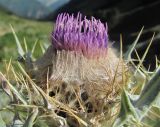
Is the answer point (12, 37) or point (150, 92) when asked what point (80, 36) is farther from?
point (12, 37)

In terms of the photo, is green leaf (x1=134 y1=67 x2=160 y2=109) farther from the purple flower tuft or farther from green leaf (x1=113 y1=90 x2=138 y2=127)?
the purple flower tuft

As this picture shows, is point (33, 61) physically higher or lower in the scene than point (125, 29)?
lower

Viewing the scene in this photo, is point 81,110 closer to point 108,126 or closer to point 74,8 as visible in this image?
point 108,126

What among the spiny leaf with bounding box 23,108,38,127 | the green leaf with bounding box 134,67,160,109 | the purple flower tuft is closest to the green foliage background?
the purple flower tuft

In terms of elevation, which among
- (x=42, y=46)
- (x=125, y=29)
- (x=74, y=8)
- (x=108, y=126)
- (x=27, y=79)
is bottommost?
(x=108, y=126)

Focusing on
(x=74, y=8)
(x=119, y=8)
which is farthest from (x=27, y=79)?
(x=74, y=8)

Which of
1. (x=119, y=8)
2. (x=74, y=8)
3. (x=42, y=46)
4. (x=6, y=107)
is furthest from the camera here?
(x=74, y=8)

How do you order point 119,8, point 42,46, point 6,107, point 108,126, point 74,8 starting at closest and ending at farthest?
point 108,126, point 6,107, point 42,46, point 119,8, point 74,8

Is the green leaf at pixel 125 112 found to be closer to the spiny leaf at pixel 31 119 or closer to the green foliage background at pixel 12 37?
the spiny leaf at pixel 31 119
